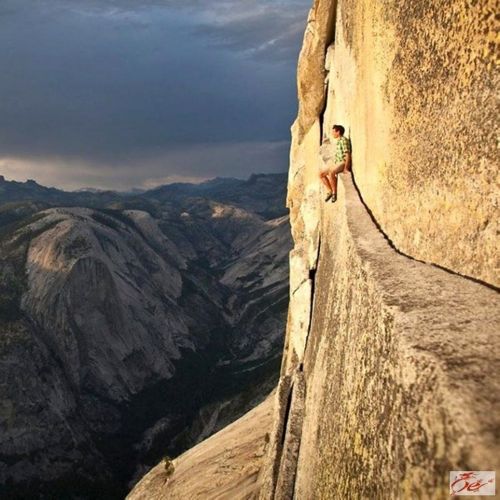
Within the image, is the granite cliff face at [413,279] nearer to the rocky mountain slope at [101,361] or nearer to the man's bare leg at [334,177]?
the man's bare leg at [334,177]

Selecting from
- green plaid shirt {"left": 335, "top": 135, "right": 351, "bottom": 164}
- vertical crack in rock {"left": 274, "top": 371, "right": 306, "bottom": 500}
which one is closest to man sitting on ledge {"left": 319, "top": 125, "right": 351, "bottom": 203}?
green plaid shirt {"left": 335, "top": 135, "right": 351, "bottom": 164}

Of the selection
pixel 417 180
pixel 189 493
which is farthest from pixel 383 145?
pixel 189 493

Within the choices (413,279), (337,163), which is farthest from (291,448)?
(337,163)

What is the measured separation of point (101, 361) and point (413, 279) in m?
132

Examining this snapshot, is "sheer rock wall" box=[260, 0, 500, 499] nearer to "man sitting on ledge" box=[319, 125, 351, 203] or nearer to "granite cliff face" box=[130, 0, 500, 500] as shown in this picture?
"granite cliff face" box=[130, 0, 500, 500]

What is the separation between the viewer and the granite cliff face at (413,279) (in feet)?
15.0

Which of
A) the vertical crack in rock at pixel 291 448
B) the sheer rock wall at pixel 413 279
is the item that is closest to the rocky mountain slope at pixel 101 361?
the vertical crack in rock at pixel 291 448

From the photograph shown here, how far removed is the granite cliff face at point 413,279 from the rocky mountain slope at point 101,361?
307 ft

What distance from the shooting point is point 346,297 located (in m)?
10.5

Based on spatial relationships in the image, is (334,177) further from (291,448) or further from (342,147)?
(291,448)

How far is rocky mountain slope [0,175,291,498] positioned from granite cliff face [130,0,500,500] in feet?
307

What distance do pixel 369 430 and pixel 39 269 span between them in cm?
14937

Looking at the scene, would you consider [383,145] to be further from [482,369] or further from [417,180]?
[482,369]

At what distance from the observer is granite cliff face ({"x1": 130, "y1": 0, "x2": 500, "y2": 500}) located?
456 cm
